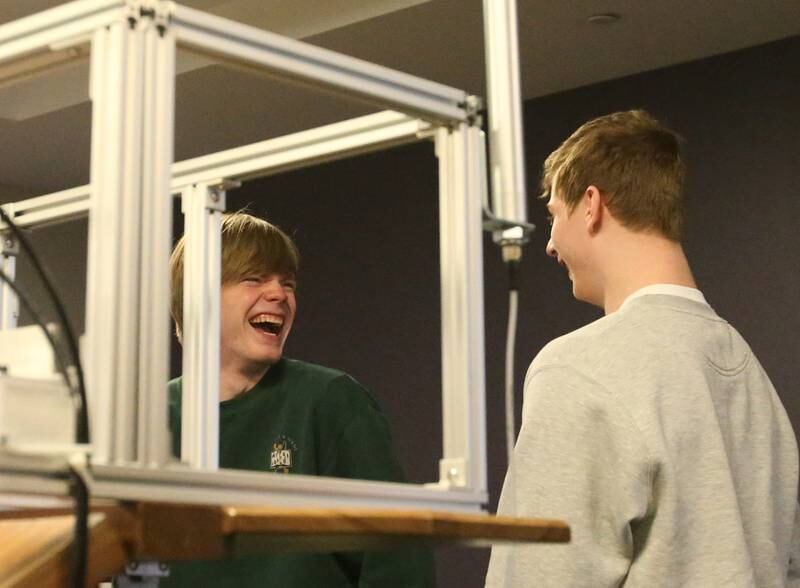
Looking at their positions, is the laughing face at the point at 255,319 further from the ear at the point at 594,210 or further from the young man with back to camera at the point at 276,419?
the ear at the point at 594,210

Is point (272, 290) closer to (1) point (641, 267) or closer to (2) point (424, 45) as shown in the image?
(1) point (641, 267)

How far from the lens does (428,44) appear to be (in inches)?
160

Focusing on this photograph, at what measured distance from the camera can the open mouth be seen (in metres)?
2.19

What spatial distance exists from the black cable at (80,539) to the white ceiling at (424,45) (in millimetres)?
2943

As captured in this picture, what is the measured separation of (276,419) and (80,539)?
4.03 ft

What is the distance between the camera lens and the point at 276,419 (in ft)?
6.73

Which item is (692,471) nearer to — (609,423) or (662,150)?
(609,423)

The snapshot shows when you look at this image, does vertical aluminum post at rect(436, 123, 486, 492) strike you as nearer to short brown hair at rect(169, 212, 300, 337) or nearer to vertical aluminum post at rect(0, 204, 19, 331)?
vertical aluminum post at rect(0, 204, 19, 331)

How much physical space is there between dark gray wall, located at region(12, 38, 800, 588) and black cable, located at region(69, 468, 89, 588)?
3206mm

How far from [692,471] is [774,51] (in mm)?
2641

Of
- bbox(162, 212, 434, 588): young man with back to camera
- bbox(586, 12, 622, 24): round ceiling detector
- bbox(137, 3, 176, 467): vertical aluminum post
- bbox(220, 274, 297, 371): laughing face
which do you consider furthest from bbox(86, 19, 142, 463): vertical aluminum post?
bbox(586, 12, 622, 24): round ceiling detector

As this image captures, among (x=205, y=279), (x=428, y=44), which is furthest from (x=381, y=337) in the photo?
(x=205, y=279)

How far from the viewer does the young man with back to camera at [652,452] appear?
1.57 meters

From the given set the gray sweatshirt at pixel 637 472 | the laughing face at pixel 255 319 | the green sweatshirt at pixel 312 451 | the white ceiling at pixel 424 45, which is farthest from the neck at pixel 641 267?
the white ceiling at pixel 424 45
